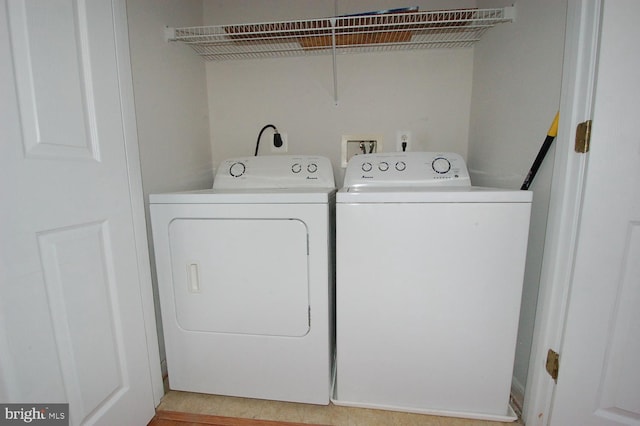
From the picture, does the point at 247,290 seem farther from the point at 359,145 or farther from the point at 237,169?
the point at 359,145

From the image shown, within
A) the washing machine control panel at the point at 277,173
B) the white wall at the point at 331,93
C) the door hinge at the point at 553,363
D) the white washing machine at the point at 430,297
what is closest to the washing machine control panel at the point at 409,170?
the washing machine control panel at the point at 277,173

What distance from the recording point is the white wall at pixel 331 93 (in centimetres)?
158

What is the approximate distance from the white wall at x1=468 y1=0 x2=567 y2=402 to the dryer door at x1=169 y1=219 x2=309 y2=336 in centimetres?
94

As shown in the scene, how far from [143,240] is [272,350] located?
70 centimetres

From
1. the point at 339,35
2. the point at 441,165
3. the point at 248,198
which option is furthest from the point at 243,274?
the point at 339,35

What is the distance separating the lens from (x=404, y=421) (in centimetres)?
104

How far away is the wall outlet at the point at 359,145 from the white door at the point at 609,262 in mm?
1013

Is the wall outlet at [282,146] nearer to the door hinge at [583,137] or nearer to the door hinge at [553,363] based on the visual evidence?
the door hinge at [583,137]

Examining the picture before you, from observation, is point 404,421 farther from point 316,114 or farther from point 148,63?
point 148,63

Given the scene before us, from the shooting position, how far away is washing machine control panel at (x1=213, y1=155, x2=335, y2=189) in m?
1.39

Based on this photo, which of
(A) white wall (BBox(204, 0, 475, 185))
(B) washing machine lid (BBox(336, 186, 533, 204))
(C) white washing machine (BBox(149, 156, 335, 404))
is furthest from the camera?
(A) white wall (BBox(204, 0, 475, 185))

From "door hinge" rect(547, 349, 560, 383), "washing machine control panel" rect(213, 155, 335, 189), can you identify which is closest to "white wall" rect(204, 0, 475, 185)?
"washing machine control panel" rect(213, 155, 335, 189)

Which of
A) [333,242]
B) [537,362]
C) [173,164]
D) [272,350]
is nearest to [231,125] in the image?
[173,164]

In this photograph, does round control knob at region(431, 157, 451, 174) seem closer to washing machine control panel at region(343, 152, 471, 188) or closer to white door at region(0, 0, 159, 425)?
washing machine control panel at region(343, 152, 471, 188)
